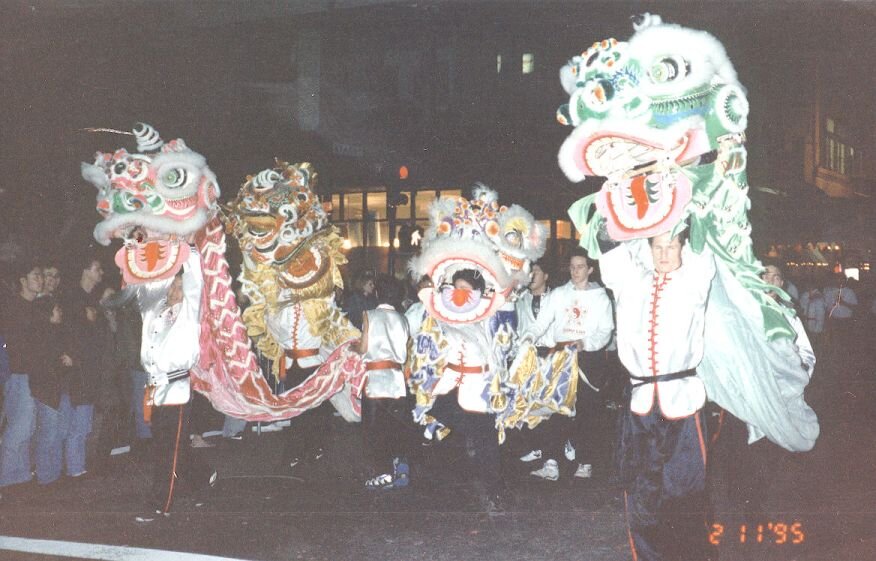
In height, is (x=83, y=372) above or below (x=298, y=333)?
below

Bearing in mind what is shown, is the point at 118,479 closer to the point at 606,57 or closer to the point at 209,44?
the point at 606,57

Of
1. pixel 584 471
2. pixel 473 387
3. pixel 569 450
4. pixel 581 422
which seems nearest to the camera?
pixel 473 387

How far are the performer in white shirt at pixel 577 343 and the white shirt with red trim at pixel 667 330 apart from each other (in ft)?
9.87

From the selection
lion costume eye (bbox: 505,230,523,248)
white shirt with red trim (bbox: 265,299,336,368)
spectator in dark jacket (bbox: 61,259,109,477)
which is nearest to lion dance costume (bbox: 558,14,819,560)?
lion costume eye (bbox: 505,230,523,248)

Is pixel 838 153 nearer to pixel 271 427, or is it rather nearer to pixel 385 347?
pixel 271 427

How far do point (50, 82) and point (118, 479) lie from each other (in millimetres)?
5188

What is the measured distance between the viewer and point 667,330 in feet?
12.0

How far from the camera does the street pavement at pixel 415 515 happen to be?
15.1 ft

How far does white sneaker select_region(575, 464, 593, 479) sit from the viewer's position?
→ 655 cm

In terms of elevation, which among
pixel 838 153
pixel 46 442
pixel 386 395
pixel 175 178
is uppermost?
pixel 838 153

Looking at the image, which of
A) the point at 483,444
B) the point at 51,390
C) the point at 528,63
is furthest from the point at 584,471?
the point at 528,63

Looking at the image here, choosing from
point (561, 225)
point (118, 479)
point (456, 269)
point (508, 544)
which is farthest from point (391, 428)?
point (561, 225)

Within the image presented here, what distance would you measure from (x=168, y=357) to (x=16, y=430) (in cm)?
161

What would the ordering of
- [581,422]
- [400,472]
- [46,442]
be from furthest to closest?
[581,422] < [400,472] < [46,442]
